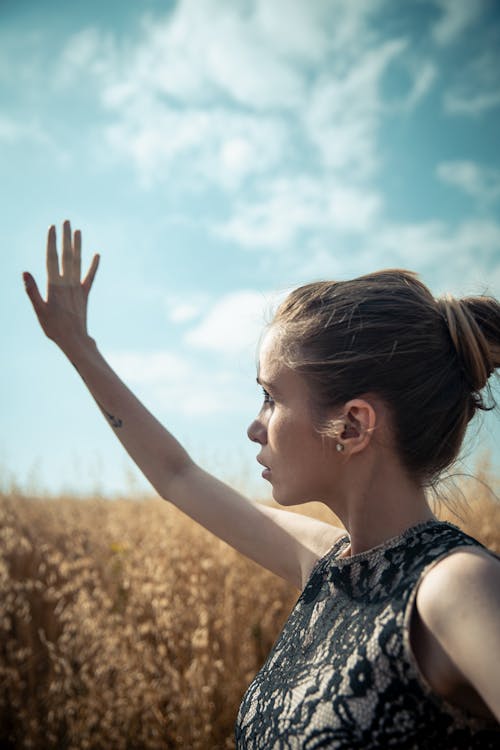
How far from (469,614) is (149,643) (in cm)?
285

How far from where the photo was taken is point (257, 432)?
1479 millimetres

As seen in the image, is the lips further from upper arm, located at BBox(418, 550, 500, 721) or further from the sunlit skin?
upper arm, located at BBox(418, 550, 500, 721)

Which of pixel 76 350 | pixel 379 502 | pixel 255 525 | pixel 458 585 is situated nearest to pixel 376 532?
pixel 379 502

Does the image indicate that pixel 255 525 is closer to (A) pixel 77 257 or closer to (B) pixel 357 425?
(B) pixel 357 425

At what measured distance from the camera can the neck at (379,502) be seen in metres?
1.31

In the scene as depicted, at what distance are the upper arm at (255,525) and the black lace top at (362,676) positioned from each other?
295 millimetres

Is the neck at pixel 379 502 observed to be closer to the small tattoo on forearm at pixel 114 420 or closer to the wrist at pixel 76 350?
the small tattoo on forearm at pixel 114 420

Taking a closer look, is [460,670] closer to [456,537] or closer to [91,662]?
[456,537]

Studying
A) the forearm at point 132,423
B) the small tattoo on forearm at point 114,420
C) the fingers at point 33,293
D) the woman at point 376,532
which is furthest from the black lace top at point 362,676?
the fingers at point 33,293

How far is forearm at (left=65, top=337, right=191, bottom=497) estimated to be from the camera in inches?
75.0

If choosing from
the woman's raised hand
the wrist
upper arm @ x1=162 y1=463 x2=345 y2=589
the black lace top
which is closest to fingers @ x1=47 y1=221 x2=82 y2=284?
the woman's raised hand

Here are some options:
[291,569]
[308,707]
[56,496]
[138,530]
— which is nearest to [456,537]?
[308,707]

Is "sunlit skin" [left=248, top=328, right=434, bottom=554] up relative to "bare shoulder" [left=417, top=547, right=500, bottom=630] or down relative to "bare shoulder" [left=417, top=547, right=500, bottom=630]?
up

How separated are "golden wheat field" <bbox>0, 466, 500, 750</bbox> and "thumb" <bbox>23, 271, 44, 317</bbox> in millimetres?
1712
